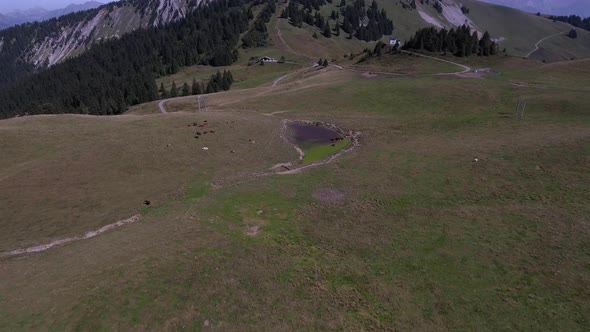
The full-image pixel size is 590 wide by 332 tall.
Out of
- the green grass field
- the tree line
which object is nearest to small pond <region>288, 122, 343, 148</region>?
the green grass field

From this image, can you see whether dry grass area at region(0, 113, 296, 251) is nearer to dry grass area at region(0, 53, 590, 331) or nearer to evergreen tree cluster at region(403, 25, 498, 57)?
dry grass area at region(0, 53, 590, 331)

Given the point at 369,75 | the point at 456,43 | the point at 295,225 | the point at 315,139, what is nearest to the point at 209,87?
the point at 369,75

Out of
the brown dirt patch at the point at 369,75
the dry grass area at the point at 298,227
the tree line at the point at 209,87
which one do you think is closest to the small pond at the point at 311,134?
the dry grass area at the point at 298,227

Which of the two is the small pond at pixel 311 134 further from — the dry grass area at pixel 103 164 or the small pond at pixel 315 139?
the dry grass area at pixel 103 164

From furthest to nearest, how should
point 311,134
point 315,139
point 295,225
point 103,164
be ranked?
point 311,134, point 315,139, point 103,164, point 295,225

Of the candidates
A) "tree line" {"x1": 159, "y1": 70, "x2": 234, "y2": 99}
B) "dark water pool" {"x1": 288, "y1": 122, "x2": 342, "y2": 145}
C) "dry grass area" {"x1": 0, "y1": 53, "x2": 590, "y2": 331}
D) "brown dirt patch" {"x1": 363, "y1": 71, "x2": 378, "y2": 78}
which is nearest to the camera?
"dry grass area" {"x1": 0, "y1": 53, "x2": 590, "y2": 331}

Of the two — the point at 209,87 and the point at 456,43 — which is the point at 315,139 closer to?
the point at 456,43
